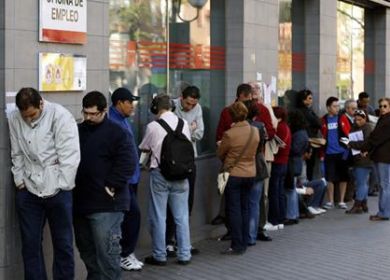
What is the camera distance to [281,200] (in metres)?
11.1

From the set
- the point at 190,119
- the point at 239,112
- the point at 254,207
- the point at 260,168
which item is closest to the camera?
the point at 239,112

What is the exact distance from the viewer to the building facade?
275 inches

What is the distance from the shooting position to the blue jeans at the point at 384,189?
12000mm

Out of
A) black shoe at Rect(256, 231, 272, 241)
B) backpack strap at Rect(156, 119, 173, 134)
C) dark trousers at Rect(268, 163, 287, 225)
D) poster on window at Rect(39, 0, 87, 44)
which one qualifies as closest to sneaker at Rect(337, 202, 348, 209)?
dark trousers at Rect(268, 163, 287, 225)

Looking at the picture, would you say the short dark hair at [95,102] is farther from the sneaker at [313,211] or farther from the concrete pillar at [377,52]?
the concrete pillar at [377,52]

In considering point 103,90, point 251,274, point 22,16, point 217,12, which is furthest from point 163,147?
point 217,12

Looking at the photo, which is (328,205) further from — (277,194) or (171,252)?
(171,252)

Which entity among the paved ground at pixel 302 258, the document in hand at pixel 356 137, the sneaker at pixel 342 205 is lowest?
the paved ground at pixel 302 258

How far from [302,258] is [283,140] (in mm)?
2078

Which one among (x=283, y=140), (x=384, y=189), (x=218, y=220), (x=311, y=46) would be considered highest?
(x=311, y=46)

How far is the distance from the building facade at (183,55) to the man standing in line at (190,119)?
43 cm

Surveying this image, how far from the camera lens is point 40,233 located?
6887 millimetres

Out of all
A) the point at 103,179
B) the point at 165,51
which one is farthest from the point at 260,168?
the point at 103,179

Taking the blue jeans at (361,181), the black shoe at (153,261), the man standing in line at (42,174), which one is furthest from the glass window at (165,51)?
the man standing in line at (42,174)
